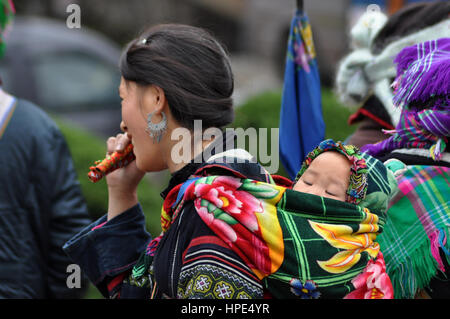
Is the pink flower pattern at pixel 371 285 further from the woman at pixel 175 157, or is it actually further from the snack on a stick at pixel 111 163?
the snack on a stick at pixel 111 163

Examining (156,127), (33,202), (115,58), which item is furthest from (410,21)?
(115,58)

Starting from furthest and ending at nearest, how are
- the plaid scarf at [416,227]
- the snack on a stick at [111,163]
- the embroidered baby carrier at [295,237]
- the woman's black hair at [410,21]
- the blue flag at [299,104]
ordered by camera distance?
1. the blue flag at [299,104]
2. the woman's black hair at [410,21]
3. the snack on a stick at [111,163]
4. the plaid scarf at [416,227]
5. the embroidered baby carrier at [295,237]

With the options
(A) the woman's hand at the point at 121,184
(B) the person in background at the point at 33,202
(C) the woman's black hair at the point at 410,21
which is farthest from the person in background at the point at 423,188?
(B) the person in background at the point at 33,202

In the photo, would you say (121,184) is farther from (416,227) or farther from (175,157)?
(416,227)

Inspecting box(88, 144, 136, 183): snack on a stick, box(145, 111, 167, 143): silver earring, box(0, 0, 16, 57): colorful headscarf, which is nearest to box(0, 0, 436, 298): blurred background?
box(145, 111, 167, 143): silver earring

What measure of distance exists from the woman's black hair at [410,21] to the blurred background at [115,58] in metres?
0.60

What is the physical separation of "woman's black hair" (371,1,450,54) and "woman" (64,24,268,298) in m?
0.79

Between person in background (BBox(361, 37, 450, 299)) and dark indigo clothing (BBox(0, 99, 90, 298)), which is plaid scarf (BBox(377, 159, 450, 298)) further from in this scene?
dark indigo clothing (BBox(0, 99, 90, 298))

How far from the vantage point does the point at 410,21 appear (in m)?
2.18

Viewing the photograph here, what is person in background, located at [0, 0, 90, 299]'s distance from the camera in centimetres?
233

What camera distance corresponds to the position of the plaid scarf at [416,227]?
1.65 metres

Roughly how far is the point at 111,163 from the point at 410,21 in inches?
47.9

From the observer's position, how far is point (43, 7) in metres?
9.60
